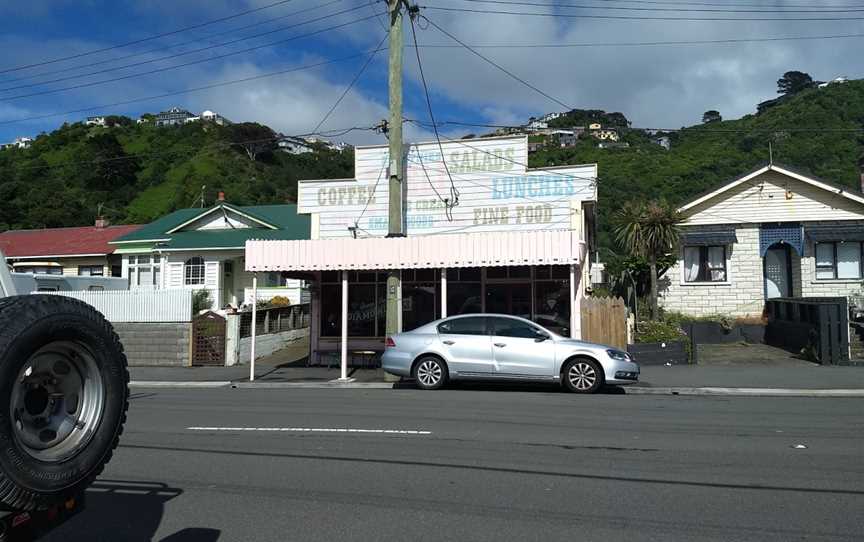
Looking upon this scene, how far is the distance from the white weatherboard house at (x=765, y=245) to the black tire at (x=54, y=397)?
25.2m

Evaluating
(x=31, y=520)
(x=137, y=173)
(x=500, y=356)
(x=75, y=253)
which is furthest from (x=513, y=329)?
(x=137, y=173)

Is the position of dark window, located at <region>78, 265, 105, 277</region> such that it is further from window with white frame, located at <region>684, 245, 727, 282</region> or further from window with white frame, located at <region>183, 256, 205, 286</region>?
window with white frame, located at <region>684, 245, 727, 282</region>

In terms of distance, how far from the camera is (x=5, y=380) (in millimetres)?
3344

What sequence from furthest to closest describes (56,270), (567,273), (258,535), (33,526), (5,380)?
(56,270), (567,273), (258,535), (33,526), (5,380)

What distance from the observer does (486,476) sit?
22.7 ft

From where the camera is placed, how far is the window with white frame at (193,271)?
1276 inches

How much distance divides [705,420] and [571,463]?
12.2 feet

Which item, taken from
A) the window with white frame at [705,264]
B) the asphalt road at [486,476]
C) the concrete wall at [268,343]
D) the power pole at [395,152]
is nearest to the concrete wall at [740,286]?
the window with white frame at [705,264]

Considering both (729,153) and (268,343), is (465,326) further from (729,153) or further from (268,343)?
(729,153)

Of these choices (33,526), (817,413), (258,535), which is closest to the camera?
(33,526)

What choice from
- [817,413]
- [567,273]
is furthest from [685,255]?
[817,413]

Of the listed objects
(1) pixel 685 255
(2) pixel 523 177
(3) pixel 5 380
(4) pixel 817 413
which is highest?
(2) pixel 523 177

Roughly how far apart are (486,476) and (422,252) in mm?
10205

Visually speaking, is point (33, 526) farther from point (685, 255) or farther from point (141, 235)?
point (141, 235)
